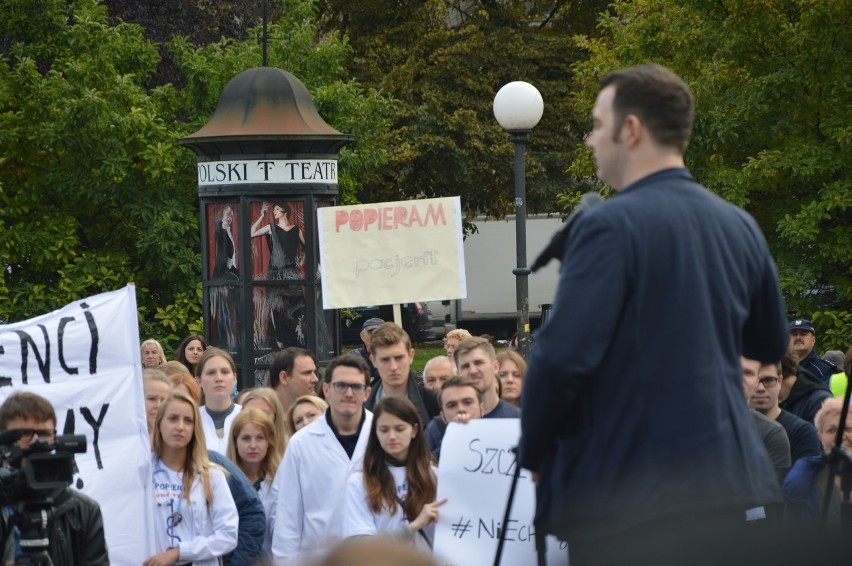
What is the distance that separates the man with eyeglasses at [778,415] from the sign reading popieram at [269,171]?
7257mm

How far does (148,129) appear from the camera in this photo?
18.5m

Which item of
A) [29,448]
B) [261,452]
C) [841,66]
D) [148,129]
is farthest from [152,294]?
[29,448]

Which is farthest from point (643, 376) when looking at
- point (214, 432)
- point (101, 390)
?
point (214, 432)

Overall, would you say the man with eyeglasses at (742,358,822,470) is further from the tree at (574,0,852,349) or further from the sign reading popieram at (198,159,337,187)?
the tree at (574,0,852,349)

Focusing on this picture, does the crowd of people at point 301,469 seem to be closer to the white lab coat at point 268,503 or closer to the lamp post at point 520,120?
the white lab coat at point 268,503

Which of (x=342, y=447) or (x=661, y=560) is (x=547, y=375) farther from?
(x=342, y=447)

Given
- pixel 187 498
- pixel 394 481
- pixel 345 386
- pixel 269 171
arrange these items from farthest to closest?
pixel 269 171
pixel 345 386
pixel 187 498
pixel 394 481

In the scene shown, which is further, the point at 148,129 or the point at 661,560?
the point at 148,129

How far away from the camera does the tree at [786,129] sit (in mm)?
17438

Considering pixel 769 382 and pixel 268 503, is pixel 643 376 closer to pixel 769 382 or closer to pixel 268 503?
pixel 769 382

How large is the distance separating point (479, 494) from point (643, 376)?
3.75 m

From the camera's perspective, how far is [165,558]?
286 inches

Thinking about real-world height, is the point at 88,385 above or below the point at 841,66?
below

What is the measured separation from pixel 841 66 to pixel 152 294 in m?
8.84
